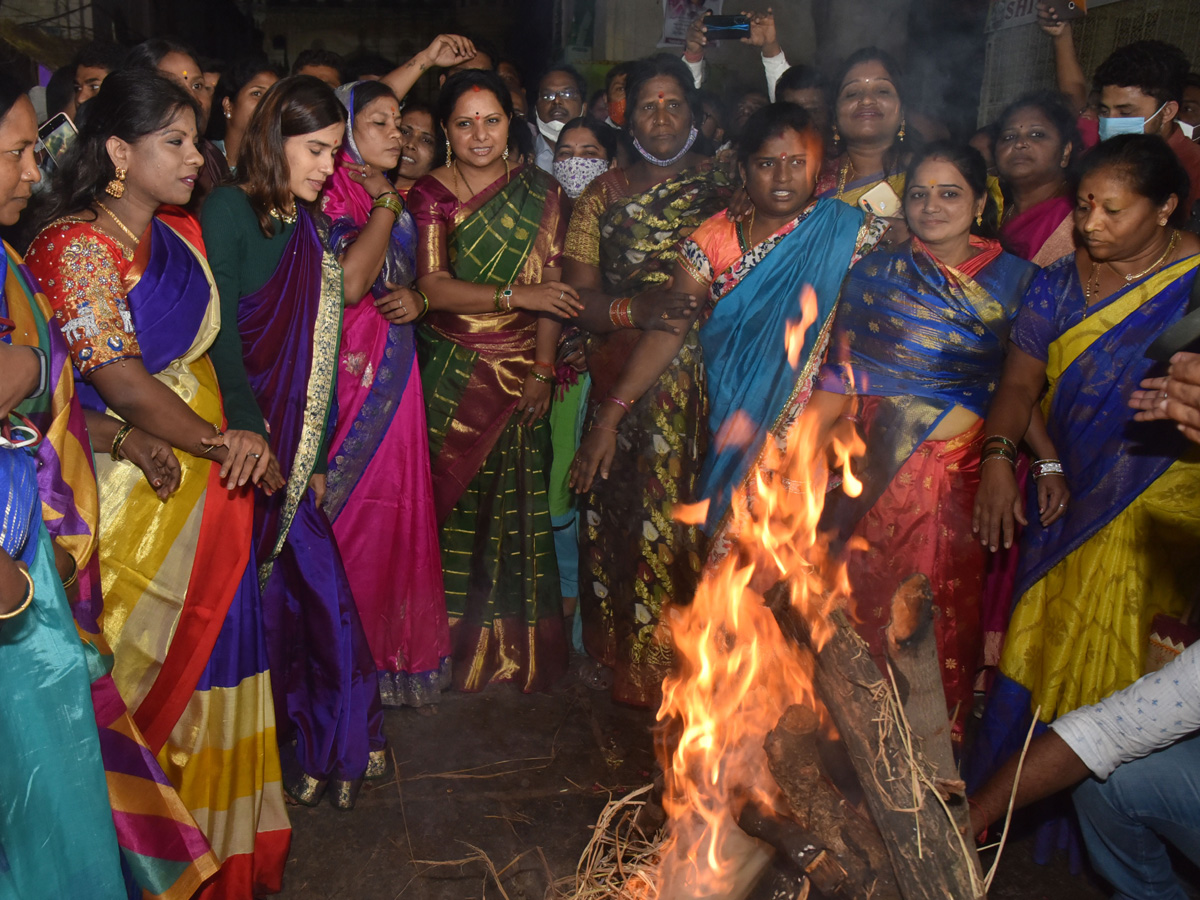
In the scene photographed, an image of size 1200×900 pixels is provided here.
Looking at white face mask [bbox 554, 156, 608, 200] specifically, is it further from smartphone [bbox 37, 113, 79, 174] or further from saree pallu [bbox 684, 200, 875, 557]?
smartphone [bbox 37, 113, 79, 174]

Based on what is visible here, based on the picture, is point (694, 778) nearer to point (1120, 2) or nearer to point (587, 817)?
point (587, 817)

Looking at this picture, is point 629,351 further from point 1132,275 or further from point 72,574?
point 72,574

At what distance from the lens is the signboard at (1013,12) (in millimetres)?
4676

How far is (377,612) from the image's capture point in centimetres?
348

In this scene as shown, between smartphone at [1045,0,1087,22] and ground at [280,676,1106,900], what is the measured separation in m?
3.42

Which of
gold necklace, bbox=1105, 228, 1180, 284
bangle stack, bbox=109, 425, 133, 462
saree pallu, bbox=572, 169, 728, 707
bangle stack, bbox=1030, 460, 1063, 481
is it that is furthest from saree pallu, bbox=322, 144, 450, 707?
gold necklace, bbox=1105, 228, 1180, 284

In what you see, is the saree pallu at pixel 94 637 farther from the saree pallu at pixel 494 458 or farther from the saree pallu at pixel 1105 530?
the saree pallu at pixel 1105 530

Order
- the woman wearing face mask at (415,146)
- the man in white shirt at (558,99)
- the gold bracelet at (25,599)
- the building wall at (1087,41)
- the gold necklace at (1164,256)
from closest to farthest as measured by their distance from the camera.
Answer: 1. the gold bracelet at (25,599)
2. the gold necklace at (1164,256)
3. the woman wearing face mask at (415,146)
4. the building wall at (1087,41)
5. the man in white shirt at (558,99)

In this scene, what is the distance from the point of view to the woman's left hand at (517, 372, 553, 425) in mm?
3680

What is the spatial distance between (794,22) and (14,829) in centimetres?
660

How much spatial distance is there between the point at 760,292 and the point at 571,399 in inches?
41.1

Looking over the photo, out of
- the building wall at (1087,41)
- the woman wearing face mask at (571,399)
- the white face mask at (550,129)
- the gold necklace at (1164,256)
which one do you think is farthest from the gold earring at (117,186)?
the building wall at (1087,41)

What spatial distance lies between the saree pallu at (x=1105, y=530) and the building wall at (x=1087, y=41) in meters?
2.79

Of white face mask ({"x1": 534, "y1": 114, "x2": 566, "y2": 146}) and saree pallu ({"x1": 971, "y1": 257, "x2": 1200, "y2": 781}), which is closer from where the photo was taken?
saree pallu ({"x1": 971, "y1": 257, "x2": 1200, "y2": 781})
